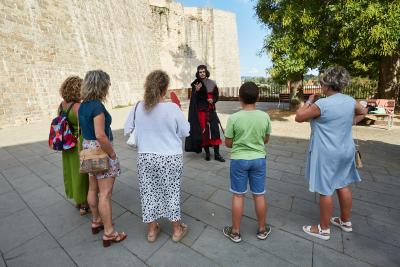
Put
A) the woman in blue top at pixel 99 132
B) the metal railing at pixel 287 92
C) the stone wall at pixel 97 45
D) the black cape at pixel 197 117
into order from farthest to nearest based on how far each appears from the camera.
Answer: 1. the metal railing at pixel 287 92
2. the stone wall at pixel 97 45
3. the black cape at pixel 197 117
4. the woman in blue top at pixel 99 132

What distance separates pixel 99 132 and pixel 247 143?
4.05ft

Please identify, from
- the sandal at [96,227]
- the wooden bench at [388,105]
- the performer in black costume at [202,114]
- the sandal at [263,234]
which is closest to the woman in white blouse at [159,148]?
the sandal at [96,227]

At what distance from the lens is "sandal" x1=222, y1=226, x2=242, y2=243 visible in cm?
234

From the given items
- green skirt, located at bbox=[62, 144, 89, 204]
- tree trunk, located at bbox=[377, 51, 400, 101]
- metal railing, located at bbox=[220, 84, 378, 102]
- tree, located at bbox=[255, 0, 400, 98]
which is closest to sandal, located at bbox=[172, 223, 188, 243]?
green skirt, located at bbox=[62, 144, 89, 204]

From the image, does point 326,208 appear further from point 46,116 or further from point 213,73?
point 213,73

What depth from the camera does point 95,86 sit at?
6.84 ft

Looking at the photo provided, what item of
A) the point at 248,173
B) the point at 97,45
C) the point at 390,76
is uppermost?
the point at 97,45

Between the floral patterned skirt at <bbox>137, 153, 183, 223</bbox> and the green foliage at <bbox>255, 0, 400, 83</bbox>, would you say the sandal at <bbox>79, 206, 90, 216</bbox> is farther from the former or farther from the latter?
the green foliage at <bbox>255, 0, 400, 83</bbox>

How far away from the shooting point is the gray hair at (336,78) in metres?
2.15

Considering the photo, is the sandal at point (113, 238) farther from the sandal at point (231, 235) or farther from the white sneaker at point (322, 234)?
the white sneaker at point (322, 234)

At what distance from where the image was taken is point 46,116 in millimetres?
10680

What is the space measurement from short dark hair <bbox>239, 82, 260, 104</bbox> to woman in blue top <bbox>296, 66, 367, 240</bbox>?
1.52 ft

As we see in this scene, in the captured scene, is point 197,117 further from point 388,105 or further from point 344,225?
point 388,105

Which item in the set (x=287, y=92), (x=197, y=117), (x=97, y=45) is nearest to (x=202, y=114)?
(x=197, y=117)
